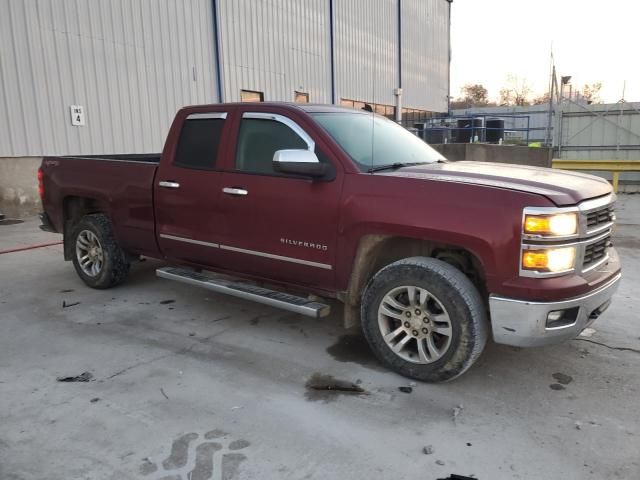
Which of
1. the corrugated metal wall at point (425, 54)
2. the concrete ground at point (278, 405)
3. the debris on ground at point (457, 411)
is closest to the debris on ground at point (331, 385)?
the concrete ground at point (278, 405)

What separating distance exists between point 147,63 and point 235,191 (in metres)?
9.97

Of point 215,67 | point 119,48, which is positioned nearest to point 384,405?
point 119,48

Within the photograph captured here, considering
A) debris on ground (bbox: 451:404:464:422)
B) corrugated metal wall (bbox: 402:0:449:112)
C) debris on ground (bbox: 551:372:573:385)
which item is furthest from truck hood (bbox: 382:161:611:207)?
corrugated metal wall (bbox: 402:0:449:112)

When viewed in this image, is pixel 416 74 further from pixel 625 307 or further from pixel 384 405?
pixel 384 405

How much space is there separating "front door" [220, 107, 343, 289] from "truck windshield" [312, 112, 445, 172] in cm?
22

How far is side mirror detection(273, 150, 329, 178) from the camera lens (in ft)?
12.6

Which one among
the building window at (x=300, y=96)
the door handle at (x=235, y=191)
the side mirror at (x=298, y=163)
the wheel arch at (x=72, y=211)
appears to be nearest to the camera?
the side mirror at (x=298, y=163)

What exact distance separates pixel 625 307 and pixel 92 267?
5563mm

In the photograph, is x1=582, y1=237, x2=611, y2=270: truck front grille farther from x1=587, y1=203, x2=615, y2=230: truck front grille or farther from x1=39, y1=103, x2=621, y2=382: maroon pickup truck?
x1=587, y1=203, x2=615, y2=230: truck front grille

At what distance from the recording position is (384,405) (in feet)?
11.2

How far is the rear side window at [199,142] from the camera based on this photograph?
4762 mm

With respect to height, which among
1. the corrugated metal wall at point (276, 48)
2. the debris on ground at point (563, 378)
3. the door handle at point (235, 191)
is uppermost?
the corrugated metal wall at point (276, 48)

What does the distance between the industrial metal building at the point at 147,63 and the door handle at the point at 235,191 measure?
155 inches

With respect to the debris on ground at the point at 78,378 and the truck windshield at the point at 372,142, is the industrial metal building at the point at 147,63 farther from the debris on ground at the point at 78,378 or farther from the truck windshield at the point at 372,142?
the debris on ground at the point at 78,378
